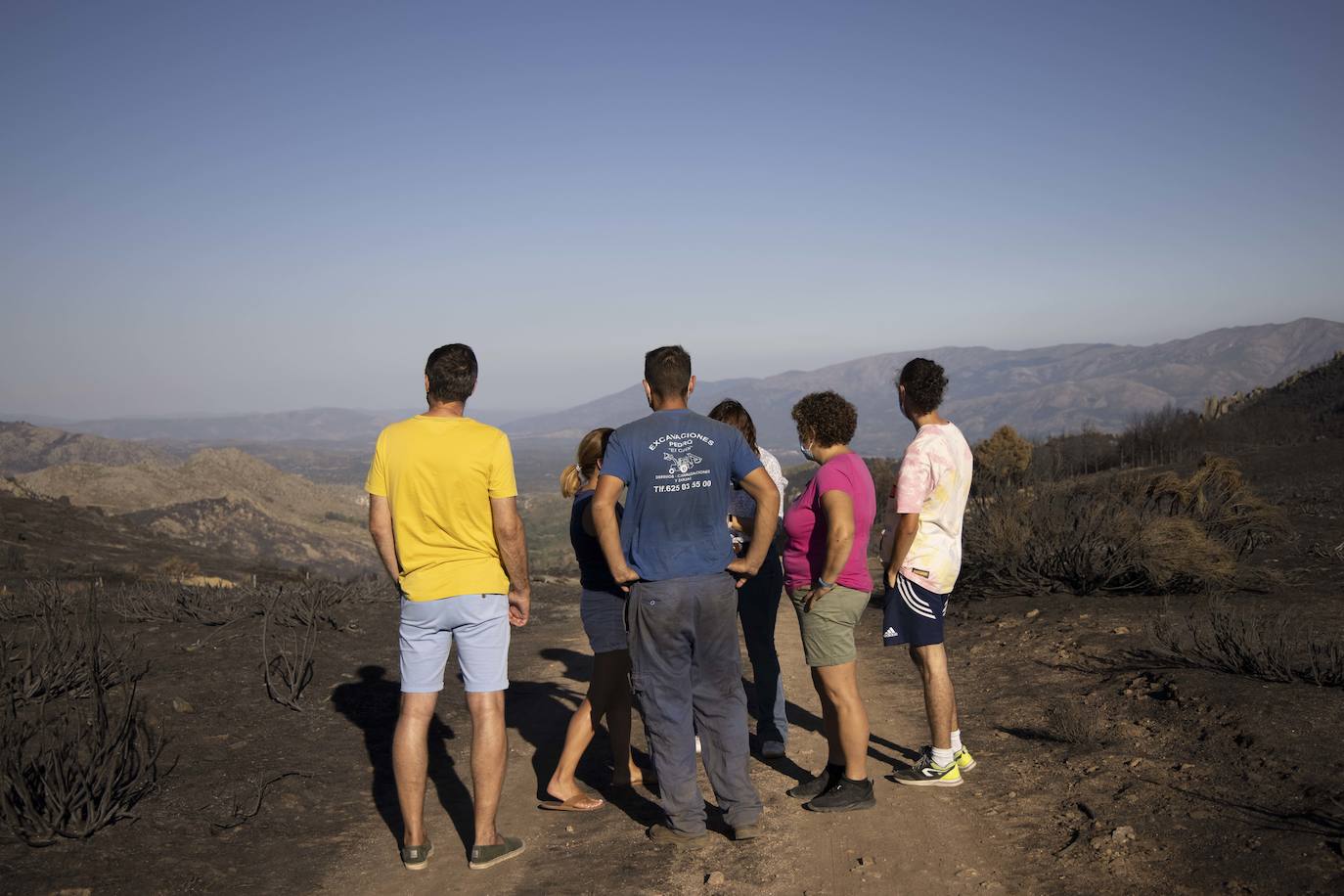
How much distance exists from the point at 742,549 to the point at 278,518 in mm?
28206

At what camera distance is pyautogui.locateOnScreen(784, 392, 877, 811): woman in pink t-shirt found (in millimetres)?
4453

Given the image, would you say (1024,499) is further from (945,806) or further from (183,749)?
(183,749)

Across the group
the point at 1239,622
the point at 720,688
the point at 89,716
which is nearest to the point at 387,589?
the point at 89,716

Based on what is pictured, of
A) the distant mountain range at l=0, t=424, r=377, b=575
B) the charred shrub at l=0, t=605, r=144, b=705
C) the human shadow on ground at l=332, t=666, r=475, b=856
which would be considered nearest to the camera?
the human shadow on ground at l=332, t=666, r=475, b=856

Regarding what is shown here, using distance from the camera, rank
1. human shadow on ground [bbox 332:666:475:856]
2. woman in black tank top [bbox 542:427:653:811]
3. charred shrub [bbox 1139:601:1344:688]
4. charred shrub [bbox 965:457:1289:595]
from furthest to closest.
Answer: charred shrub [bbox 965:457:1289:595] < charred shrub [bbox 1139:601:1344:688] < human shadow on ground [bbox 332:666:475:856] < woman in black tank top [bbox 542:427:653:811]

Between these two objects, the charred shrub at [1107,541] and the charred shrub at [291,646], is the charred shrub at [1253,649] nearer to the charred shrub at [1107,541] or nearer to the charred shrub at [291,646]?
the charred shrub at [1107,541]

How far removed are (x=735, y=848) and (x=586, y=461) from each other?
6.60 feet

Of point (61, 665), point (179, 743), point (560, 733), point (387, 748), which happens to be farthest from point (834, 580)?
point (61, 665)

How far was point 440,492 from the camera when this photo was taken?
13.0ft

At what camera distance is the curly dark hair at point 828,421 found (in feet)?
15.2

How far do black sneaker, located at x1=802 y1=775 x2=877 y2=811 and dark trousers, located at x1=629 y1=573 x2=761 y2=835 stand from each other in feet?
1.44

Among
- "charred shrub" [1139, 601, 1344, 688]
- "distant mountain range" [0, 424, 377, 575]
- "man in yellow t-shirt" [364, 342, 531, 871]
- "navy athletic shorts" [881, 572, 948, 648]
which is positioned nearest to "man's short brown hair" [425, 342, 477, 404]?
"man in yellow t-shirt" [364, 342, 531, 871]

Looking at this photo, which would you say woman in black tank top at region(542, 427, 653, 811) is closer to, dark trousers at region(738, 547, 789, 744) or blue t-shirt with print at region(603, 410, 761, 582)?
blue t-shirt with print at region(603, 410, 761, 582)

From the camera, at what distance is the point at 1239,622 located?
21.6 feet
